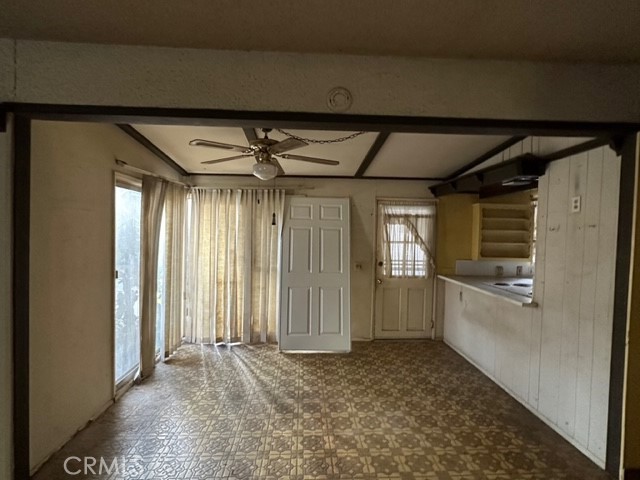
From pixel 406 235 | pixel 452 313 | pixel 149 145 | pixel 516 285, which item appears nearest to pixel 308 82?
pixel 149 145

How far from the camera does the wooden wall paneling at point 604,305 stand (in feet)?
6.33

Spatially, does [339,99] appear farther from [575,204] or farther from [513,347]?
[513,347]

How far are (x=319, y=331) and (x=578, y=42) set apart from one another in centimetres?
346

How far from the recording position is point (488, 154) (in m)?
3.23

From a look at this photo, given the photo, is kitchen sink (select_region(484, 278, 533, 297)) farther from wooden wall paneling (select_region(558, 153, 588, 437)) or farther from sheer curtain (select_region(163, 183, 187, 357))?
sheer curtain (select_region(163, 183, 187, 357))

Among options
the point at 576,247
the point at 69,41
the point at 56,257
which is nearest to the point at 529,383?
the point at 576,247

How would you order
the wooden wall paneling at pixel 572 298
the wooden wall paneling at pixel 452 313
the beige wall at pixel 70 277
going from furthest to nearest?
the wooden wall paneling at pixel 452 313 < the wooden wall paneling at pixel 572 298 < the beige wall at pixel 70 277

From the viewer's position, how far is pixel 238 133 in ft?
8.73

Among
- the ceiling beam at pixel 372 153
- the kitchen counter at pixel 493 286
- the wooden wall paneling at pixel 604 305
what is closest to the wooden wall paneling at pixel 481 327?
the kitchen counter at pixel 493 286

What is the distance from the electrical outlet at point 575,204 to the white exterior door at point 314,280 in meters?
2.33

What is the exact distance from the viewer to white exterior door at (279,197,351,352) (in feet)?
13.2

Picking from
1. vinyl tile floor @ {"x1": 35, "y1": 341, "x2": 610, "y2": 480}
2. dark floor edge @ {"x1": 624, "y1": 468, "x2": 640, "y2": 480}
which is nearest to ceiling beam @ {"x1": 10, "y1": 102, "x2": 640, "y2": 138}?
dark floor edge @ {"x1": 624, "y1": 468, "x2": 640, "y2": 480}

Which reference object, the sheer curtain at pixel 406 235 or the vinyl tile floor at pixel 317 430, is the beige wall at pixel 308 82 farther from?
the sheer curtain at pixel 406 235

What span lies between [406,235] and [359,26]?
321 centimetres
